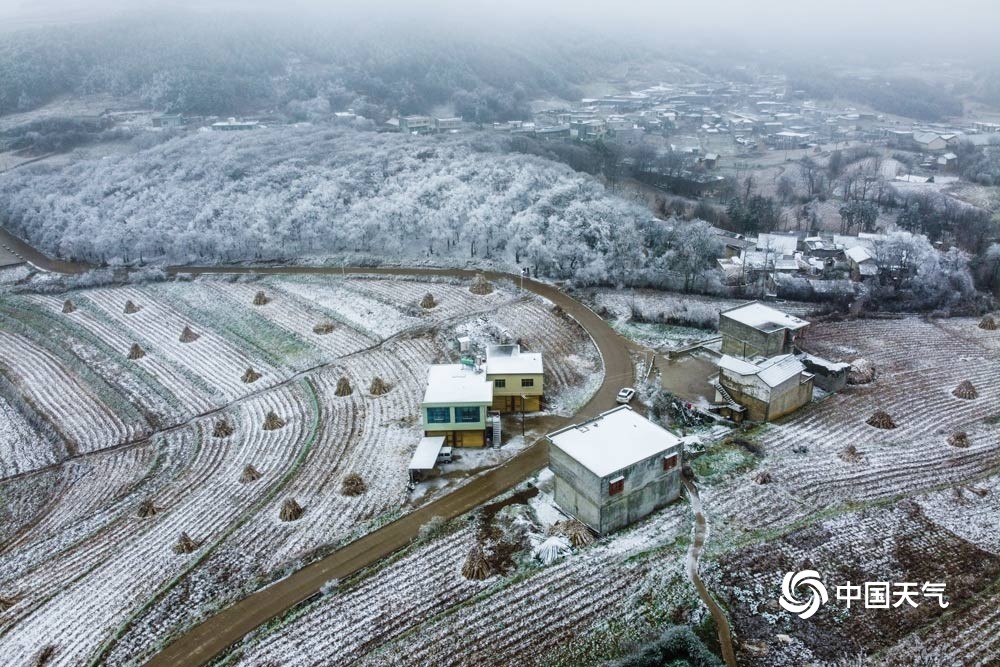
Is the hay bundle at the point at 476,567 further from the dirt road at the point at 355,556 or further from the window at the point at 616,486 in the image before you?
the window at the point at 616,486

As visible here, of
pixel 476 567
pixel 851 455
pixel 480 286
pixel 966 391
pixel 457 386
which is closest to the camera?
pixel 476 567

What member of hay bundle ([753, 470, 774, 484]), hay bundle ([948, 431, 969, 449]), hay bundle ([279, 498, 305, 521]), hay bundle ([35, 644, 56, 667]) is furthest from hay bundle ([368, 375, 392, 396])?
hay bundle ([948, 431, 969, 449])

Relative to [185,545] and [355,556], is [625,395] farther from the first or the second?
[185,545]

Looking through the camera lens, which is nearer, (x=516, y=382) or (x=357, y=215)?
(x=516, y=382)

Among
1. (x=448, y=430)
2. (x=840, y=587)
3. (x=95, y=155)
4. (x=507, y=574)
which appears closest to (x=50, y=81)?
(x=95, y=155)

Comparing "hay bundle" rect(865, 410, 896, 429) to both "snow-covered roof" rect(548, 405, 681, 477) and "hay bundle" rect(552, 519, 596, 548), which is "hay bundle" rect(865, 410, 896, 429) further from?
"hay bundle" rect(552, 519, 596, 548)

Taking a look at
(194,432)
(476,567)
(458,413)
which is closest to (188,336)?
(194,432)

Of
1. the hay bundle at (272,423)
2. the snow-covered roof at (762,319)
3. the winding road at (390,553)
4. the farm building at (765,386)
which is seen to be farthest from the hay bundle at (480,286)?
the farm building at (765,386)
